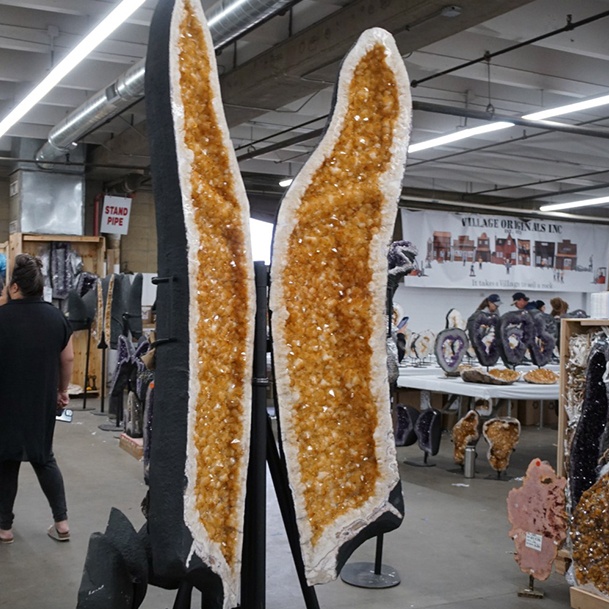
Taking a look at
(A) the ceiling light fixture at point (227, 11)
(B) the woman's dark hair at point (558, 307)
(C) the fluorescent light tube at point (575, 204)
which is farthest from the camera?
(C) the fluorescent light tube at point (575, 204)

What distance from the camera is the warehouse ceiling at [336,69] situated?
6.44 meters

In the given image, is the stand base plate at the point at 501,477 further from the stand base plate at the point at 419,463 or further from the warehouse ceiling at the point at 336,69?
the warehouse ceiling at the point at 336,69

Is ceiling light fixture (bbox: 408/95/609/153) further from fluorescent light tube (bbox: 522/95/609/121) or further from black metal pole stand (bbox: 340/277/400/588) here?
black metal pole stand (bbox: 340/277/400/588)

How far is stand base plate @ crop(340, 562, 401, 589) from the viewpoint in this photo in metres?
3.71

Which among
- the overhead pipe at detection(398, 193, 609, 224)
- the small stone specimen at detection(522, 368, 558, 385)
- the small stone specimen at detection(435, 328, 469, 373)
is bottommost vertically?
the small stone specimen at detection(522, 368, 558, 385)

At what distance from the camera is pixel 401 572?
3949mm

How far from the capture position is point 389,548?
14.3ft

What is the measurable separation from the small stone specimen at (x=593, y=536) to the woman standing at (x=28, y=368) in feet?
7.70

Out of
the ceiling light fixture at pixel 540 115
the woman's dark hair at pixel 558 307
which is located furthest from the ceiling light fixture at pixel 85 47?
the woman's dark hair at pixel 558 307

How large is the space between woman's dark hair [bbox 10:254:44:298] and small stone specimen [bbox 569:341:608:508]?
250 cm

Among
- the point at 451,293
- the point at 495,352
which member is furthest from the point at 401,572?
the point at 451,293

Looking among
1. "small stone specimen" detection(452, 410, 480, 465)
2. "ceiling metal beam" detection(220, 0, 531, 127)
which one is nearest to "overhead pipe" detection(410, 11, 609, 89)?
"ceiling metal beam" detection(220, 0, 531, 127)

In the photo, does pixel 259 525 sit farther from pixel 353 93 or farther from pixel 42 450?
pixel 42 450

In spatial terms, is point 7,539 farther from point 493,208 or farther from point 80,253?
point 493,208
